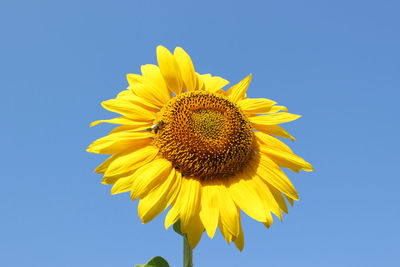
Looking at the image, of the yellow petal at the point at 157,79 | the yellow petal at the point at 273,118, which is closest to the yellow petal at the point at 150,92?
the yellow petal at the point at 157,79

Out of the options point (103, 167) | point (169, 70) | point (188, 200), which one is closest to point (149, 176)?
point (188, 200)

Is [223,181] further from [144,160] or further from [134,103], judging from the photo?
[134,103]

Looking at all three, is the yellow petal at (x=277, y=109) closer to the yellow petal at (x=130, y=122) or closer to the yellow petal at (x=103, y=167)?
the yellow petal at (x=130, y=122)

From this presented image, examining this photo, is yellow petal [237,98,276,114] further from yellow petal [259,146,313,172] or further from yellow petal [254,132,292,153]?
yellow petal [259,146,313,172]

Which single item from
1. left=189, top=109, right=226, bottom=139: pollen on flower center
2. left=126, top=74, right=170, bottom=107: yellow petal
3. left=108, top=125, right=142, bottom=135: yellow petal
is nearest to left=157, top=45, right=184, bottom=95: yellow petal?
left=126, top=74, right=170, bottom=107: yellow petal

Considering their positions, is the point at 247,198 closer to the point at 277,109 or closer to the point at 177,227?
the point at 177,227
